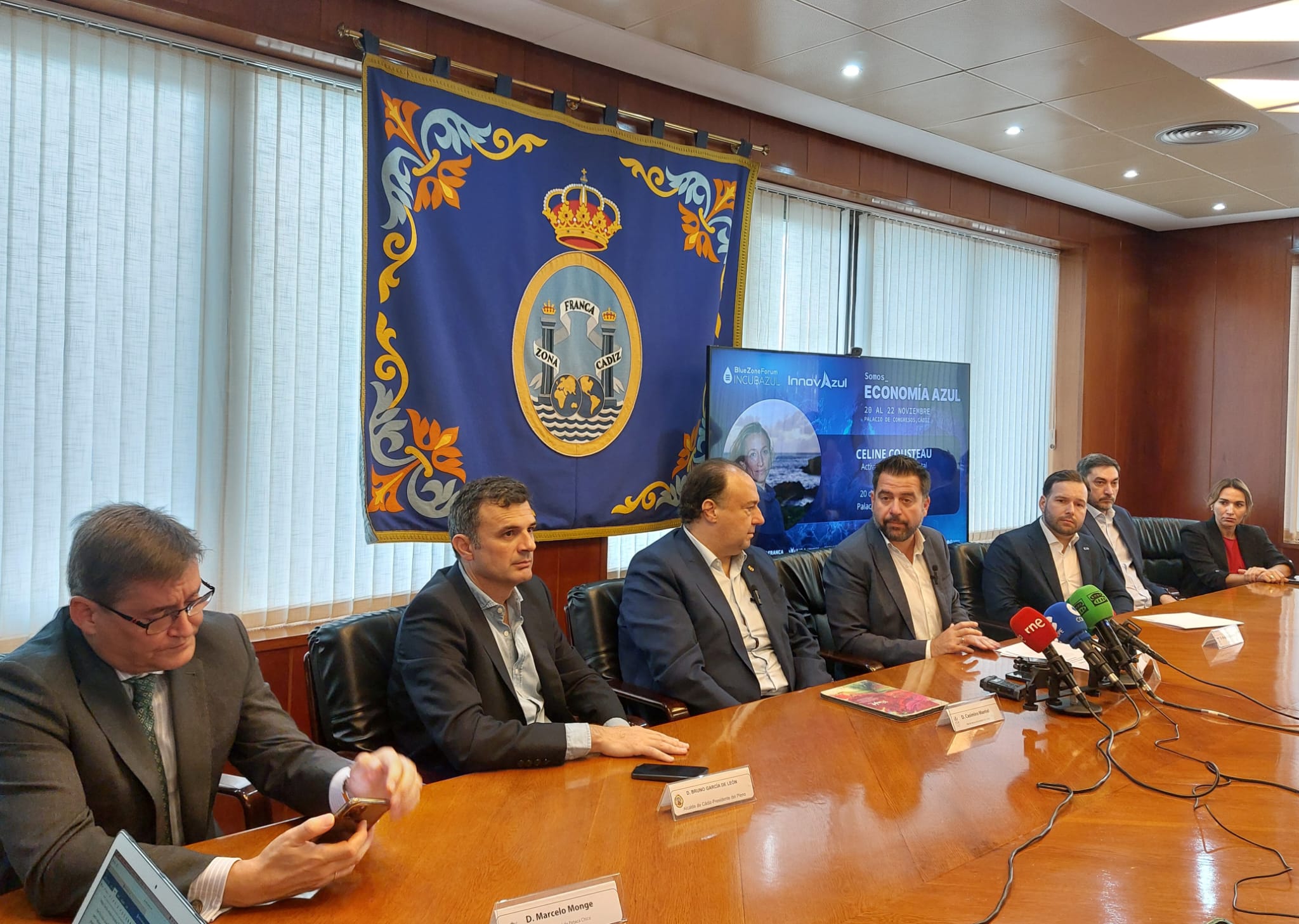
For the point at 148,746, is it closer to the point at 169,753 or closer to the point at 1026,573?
the point at 169,753

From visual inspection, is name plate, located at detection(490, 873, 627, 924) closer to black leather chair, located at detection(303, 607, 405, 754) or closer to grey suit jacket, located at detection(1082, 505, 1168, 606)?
black leather chair, located at detection(303, 607, 405, 754)

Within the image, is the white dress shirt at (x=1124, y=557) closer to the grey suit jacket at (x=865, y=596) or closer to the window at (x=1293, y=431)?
the grey suit jacket at (x=865, y=596)

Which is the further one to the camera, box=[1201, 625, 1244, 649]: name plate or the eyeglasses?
box=[1201, 625, 1244, 649]: name plate

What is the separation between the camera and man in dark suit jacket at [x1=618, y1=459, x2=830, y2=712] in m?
3.02

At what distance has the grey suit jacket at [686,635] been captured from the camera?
118 inches

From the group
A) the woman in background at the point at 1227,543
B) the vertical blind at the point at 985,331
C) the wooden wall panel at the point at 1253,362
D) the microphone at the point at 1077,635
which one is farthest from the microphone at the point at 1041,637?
the wooden wall panel at the point at 1253,362

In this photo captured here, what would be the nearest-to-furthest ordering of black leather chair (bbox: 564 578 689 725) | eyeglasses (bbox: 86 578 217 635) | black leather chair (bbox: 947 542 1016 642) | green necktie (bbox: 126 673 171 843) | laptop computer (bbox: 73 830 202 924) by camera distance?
laptop computer (bbox: 73 830 202 924)
eyeglasses (bbox: 86 578 217 635)
green necktie (bbox: 126 673 171 843)
black leather chair (bbox: 564 578 689 725)
black leather chair (bbox: 947 542 1016 642)

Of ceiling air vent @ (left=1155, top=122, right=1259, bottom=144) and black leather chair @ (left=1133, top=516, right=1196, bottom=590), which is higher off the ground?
ceiling air vent @ (left=1155, top=122, right=1259, bottom=144)

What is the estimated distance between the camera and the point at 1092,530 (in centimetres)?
489

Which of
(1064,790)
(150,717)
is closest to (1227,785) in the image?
(1064,790)

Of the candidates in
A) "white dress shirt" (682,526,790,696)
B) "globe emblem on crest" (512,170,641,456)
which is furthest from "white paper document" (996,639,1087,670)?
"globe emblem on crest" (512,170,641,456)

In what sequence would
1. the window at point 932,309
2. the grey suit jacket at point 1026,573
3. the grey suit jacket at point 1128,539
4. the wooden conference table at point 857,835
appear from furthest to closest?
the window at point 932,309
the grey suit jacket at point 1128,539
the grey suit jacket at point 1026,573
the wooden conference table at point 857,835

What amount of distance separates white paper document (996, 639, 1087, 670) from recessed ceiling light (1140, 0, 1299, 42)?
233 cm

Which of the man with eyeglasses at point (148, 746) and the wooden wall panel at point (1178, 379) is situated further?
the wooden wall panel at point (1178, 379)
